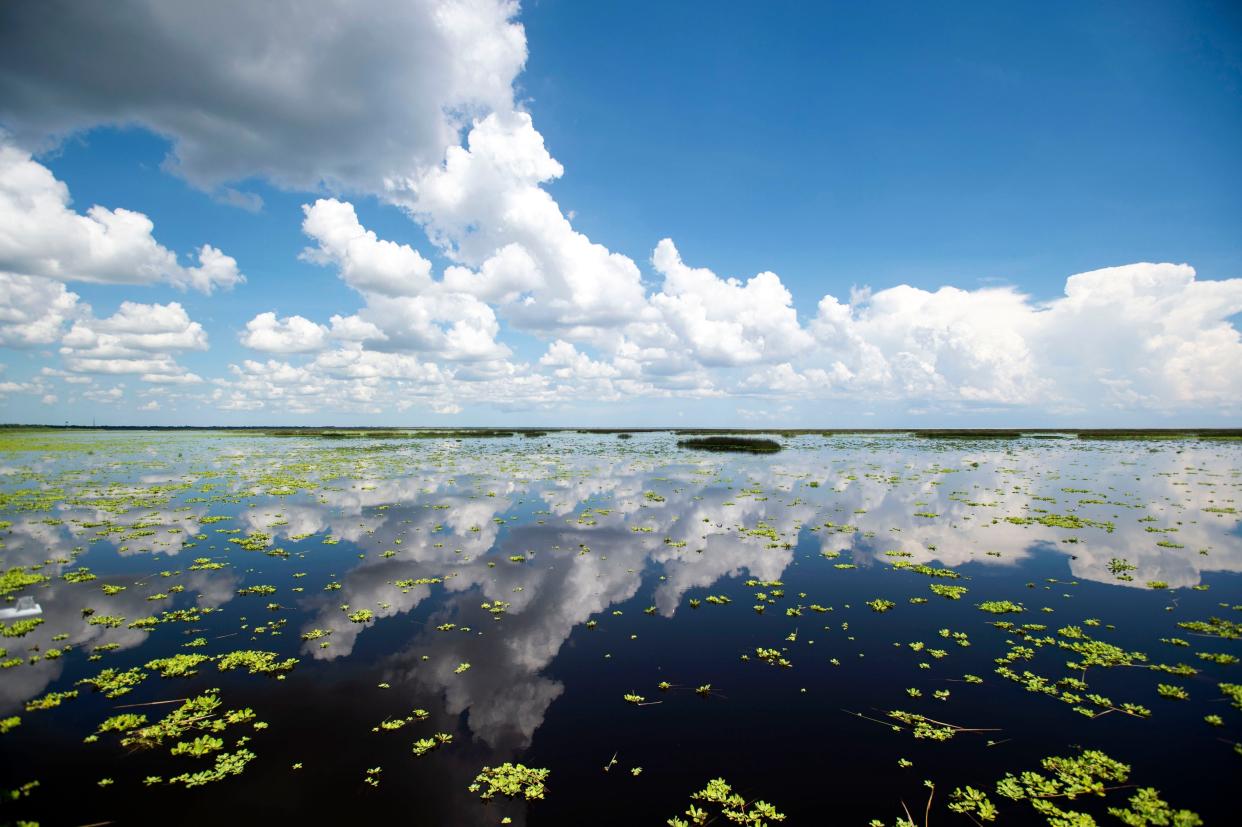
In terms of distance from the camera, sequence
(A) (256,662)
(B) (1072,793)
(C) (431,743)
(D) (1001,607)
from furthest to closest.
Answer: (D) (1001,607) < (A) (256,662) < (C) (431,743) < (B) (1072,793)

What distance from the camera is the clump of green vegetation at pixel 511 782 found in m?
9.76

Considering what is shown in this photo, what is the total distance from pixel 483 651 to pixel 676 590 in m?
8.42

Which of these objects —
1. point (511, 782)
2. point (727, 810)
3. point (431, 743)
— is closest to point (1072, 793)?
point (727, 810)

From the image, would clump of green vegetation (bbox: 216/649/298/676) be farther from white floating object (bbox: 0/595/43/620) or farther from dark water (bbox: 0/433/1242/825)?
white floating object (bbox: 0/595/43/620)

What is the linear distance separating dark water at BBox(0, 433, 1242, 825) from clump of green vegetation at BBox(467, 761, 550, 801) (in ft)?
0.72

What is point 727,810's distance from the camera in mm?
9336

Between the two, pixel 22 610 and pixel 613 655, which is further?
pixel 22 610

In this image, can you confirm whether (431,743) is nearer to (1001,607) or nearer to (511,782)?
(511,782)

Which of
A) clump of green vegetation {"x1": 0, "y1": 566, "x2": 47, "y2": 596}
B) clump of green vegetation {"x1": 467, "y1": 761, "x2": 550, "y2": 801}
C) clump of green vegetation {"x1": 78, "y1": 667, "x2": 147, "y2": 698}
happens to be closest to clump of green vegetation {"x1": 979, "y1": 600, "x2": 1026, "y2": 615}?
clump of green vegetation {"x1": 467, "y1": 761, "x2": 550, "y2": 801}

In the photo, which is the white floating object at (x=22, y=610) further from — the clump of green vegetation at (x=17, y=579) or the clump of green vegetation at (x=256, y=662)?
the clump of green vegetation at (x=256, y=662)

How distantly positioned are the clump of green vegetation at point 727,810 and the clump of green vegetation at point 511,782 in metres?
Result: 2.66

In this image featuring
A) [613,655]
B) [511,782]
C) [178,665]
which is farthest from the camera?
[613,655]

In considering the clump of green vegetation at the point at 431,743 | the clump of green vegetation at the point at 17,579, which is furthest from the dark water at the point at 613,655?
the clump of green vegetation at the point at 17,579

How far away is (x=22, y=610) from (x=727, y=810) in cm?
2388
